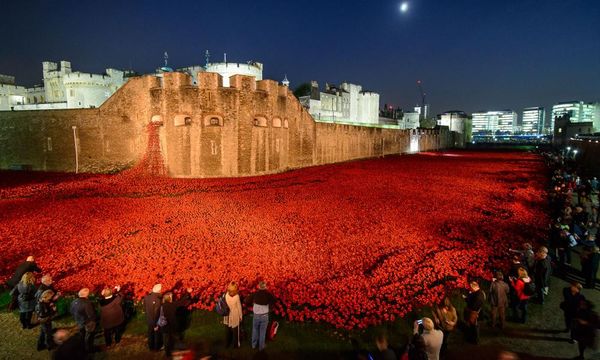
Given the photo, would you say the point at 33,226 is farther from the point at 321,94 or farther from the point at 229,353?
the point at 321,94

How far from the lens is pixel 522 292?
22.6 ft

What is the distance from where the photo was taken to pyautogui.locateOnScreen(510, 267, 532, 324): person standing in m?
6.88

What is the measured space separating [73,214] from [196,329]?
1095cm

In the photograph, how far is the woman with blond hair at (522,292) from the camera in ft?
22.4

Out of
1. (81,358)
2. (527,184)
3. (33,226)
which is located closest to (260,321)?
(81,358)

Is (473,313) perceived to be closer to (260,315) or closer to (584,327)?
(584,327)

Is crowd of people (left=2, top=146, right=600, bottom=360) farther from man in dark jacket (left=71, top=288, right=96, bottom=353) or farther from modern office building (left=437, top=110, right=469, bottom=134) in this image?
modern office building (left=437, top=110, right=469, bottom=134)

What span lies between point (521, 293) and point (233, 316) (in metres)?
6.44

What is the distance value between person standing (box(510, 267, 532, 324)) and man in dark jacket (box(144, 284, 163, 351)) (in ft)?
25.8

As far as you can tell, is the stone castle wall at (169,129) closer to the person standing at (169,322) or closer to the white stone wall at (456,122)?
the person standing at (169,322)

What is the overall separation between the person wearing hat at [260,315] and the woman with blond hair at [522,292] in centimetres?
562

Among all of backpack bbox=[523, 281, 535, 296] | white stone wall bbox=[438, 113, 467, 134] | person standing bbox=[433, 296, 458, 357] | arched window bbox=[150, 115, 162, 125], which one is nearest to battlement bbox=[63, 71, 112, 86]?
arched window bbox=[150, 115, 162, 125]

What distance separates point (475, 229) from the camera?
42.5 feet

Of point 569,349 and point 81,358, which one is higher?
point 81,358
